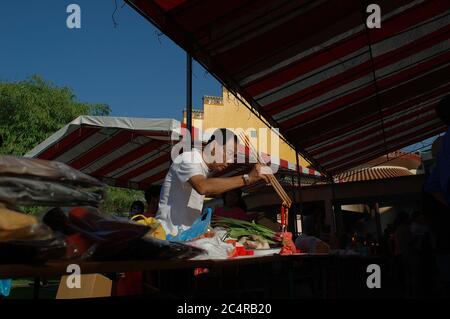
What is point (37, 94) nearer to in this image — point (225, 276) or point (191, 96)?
point (191, 96)

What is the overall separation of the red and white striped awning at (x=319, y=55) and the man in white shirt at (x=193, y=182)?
1.29m

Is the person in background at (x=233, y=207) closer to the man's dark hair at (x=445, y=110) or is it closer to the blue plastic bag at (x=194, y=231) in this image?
the blue plastic bag at (x=194, y=231)

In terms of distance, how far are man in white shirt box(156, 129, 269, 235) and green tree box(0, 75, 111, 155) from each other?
51.5 feet

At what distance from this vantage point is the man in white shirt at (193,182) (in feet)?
8.71

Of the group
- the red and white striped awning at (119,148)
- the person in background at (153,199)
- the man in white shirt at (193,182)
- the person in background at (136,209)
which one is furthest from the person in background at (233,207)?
the person in background at (136,209)

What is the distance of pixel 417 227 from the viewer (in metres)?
6.59

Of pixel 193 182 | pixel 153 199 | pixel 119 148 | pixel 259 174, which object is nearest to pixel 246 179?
pixel 259 174

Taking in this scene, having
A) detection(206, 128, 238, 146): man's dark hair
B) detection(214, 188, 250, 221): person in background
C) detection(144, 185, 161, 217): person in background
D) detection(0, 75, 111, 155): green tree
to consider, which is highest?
detection(0, 75, 111, 155): green tree

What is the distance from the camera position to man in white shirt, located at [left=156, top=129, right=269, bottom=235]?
105 inches

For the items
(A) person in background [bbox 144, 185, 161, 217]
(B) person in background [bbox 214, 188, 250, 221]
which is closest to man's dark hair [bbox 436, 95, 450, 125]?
(B) person in background [bbox 214, 188, 250, 221]

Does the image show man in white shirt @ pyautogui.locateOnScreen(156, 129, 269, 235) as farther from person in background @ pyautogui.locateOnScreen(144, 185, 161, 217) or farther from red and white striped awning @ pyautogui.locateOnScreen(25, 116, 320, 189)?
red and white striped awning @ pyautogui.locateOnScreen(25, 116, 320, 189)

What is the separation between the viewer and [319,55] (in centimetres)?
496
